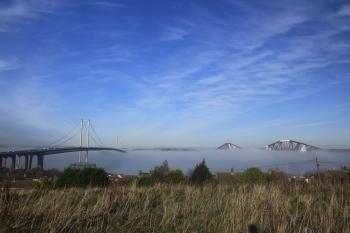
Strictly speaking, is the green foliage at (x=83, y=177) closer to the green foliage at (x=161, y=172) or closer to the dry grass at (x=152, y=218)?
the green foliage at (x=161, y=172)

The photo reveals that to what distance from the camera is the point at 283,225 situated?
16.5 feet

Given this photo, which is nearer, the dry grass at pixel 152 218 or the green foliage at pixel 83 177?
the dry grass at pixel 152 218

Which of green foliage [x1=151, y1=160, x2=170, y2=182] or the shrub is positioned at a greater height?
green foliage [x1=151, y1=160, x2=170, y2=182]

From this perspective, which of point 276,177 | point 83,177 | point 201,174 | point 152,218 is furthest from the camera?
point 276,177

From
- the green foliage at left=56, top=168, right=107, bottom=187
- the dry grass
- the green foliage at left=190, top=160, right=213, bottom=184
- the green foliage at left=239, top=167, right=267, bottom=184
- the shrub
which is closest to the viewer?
the dry grass

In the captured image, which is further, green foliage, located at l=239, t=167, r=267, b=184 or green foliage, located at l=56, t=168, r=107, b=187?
green foliage, located at l=239, t=167, r=267, b=184

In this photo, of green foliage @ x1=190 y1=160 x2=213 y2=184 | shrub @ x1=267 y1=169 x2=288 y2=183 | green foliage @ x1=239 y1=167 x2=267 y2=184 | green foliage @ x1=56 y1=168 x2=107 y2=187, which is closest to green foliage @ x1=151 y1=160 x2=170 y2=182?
green foliage @ x1=190 y1=160 x2=213 y2=184

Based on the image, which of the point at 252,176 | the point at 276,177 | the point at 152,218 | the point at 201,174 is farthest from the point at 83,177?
the point at 152,218

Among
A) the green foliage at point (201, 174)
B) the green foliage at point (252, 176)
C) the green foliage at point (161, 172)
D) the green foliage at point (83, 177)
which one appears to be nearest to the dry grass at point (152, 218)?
the green foliage at point (83, 177)

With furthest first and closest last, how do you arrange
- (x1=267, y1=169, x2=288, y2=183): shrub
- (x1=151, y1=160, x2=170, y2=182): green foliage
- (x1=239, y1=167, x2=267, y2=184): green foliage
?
(x1=151, y1=160, x2=170, y2=182): green foliage → (x1=239, y1=167, x2=267, y2=184): green foliage → (x1=267, y1=169, x2=288, y2=183): shrub

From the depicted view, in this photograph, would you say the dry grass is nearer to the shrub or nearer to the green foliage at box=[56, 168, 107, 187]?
the shrub

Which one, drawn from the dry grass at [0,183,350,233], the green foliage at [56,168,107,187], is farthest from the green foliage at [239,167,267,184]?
the dry grass at [0,183,350,233]

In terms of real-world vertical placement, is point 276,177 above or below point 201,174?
below

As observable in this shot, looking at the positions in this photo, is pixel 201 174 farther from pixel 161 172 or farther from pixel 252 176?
pixel 252 176
